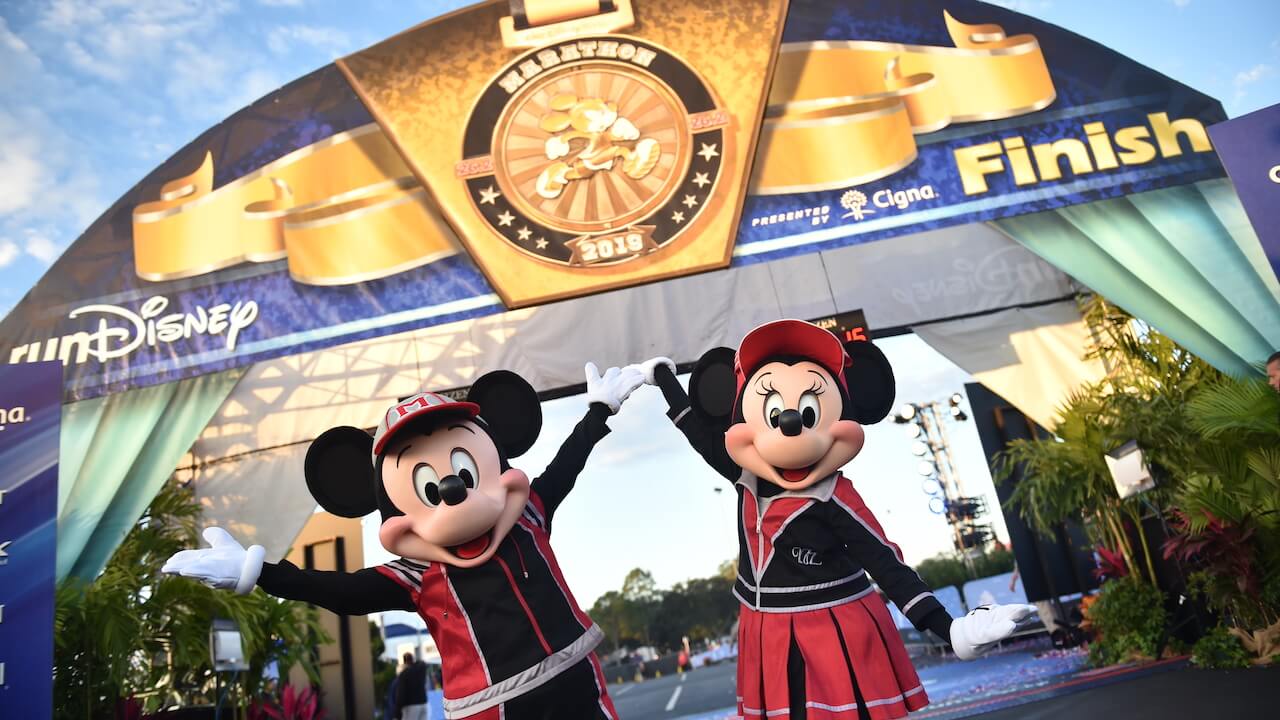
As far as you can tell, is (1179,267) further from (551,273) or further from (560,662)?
(560,662)

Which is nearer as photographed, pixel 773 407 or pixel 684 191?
pixel 773 407

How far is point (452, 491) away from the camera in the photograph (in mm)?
2131

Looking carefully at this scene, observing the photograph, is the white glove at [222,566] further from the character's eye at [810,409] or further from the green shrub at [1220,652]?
the green shrub at [1220,652]

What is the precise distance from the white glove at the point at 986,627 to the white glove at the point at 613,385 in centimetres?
116

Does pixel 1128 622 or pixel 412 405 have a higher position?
pixel 412 405

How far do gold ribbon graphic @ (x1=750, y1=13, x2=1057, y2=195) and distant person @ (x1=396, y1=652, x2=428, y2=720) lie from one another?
166 inches

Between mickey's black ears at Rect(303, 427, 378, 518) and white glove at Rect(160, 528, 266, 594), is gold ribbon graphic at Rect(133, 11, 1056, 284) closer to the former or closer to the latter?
mickey's black ears at Rect(303, 427, 378, 518)

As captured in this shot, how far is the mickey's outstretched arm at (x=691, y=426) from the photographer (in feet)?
8.97

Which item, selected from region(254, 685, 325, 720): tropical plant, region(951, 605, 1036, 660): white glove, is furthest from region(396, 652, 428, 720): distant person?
region(951, 605, 1036, 660): white glove

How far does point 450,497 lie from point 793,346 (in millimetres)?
1024

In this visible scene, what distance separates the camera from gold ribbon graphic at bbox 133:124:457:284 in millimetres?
5801

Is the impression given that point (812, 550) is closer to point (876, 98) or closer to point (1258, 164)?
point (1258, 164)

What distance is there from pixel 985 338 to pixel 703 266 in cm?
266

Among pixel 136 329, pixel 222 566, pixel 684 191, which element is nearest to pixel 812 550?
pixel 222 566
